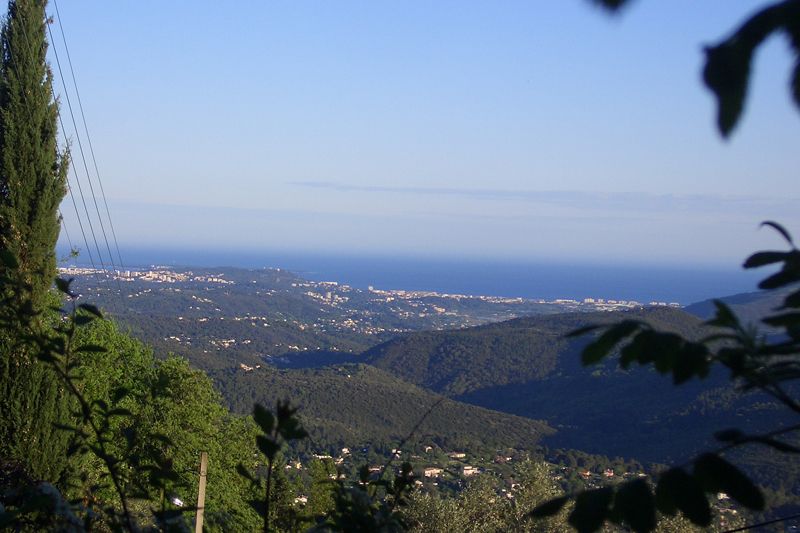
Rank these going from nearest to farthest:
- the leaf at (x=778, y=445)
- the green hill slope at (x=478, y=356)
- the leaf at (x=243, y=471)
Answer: the leaf at (x=778, y=445) → the leaf at (x=243, y=471) → the green hill slope at (x=478, y=356)

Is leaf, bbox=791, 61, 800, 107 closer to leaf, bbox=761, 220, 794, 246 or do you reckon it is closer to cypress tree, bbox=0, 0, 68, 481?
leaf, bbox=761, 220, 794, 246

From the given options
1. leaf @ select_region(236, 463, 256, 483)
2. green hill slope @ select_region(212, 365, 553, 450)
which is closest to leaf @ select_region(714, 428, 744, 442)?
Result: leaf @ select_region(236, 463, 256, 483)

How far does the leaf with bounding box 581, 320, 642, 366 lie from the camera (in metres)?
1.13

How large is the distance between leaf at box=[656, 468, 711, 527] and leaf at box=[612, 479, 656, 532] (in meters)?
0.02

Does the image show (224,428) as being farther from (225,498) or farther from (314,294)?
(314,294)

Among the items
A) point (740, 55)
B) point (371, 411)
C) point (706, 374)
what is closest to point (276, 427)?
point (706, 374)

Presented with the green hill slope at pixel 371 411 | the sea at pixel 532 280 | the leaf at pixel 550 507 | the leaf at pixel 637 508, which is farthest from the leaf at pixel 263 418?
the sea at pixel 532 280

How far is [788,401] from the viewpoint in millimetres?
1084

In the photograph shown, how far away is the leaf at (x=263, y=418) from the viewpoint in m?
1.32

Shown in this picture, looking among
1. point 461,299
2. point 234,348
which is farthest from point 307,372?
point 461,299

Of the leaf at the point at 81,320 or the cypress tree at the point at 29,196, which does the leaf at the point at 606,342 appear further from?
the cypress tree at the point at 29,196

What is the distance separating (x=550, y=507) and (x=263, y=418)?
1.71ft

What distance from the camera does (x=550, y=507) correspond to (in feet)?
3.66

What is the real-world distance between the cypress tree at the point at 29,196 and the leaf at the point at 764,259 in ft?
27.3
